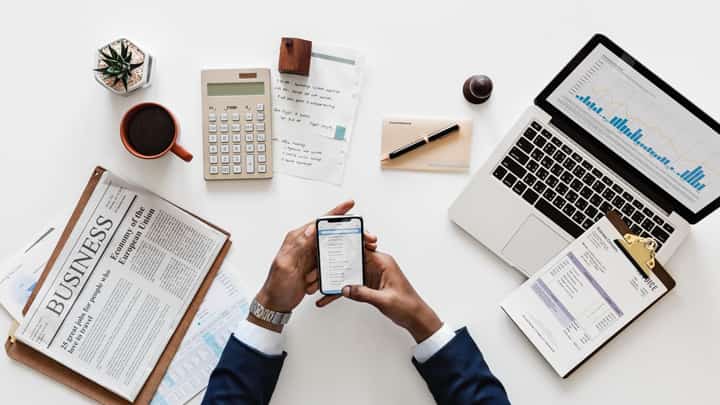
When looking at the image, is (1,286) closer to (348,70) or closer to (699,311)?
(348,70)

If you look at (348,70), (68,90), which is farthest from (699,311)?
(68,90)

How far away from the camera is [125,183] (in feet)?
3.15

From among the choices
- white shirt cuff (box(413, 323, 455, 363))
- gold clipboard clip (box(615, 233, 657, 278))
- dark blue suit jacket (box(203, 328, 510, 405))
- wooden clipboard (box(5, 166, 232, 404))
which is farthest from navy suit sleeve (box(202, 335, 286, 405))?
gold clipboard clip (box(615, 233, 657, 278))

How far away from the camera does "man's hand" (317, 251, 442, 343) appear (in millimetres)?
883

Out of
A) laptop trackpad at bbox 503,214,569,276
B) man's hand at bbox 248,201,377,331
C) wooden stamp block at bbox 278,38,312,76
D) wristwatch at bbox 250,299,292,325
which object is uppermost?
wooden stamp block at bbox 278,38,312,76

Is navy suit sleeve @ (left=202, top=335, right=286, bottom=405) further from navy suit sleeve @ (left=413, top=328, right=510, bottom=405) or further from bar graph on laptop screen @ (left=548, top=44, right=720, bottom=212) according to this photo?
bar graph on laptop screen @ (left=548, top=44, right=720, bottom=212)

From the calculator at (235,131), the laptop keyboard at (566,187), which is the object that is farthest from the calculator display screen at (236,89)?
the laptop keyboard at (566,187)

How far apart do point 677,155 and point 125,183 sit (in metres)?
0.94

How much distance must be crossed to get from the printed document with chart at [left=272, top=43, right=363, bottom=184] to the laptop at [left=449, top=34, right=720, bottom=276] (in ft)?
0.80

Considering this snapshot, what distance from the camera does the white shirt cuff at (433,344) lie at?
35.6 inches

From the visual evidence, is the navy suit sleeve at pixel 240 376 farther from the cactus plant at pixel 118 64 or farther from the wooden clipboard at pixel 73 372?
the cactus plant at pixel 118 64

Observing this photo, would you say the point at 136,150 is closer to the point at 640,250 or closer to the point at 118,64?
the point at 118,64

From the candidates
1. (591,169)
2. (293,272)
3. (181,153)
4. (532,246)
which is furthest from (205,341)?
(591,169)

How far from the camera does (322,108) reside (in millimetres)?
970
